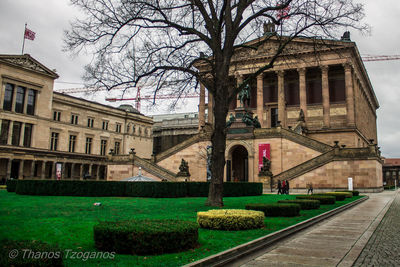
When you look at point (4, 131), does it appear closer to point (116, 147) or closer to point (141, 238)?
point (116, 147)

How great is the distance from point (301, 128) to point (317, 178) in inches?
617

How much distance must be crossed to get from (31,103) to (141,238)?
62923mm

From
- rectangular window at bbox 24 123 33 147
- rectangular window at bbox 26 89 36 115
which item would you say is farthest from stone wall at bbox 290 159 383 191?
rectangular window at bbox 26 89 36 115

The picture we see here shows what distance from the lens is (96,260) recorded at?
275 inches

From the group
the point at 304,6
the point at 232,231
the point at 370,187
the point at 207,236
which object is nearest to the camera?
the point at 207,236

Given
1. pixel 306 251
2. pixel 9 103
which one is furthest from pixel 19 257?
pixel 9 103

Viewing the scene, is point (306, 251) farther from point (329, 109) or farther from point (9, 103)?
point (9, 103)

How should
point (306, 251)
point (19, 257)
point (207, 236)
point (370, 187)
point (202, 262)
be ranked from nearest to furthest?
point (19, 257), point (202, 262), point (306, 251), point (207, 236), point (370, 187)

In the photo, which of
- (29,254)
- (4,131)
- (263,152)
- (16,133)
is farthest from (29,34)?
(29,254)

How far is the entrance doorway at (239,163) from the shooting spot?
4978 centimetres

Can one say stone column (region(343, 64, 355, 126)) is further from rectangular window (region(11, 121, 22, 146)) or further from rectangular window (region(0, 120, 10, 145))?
rectangular window (region(0, 120, 10, 145))

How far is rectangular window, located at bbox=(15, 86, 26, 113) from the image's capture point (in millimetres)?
59588

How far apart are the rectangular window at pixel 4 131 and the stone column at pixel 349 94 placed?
2258 inches

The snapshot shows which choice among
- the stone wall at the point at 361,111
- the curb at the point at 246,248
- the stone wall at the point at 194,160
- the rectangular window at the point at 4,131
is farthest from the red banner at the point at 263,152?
the rectangular window at the point at 4,131
